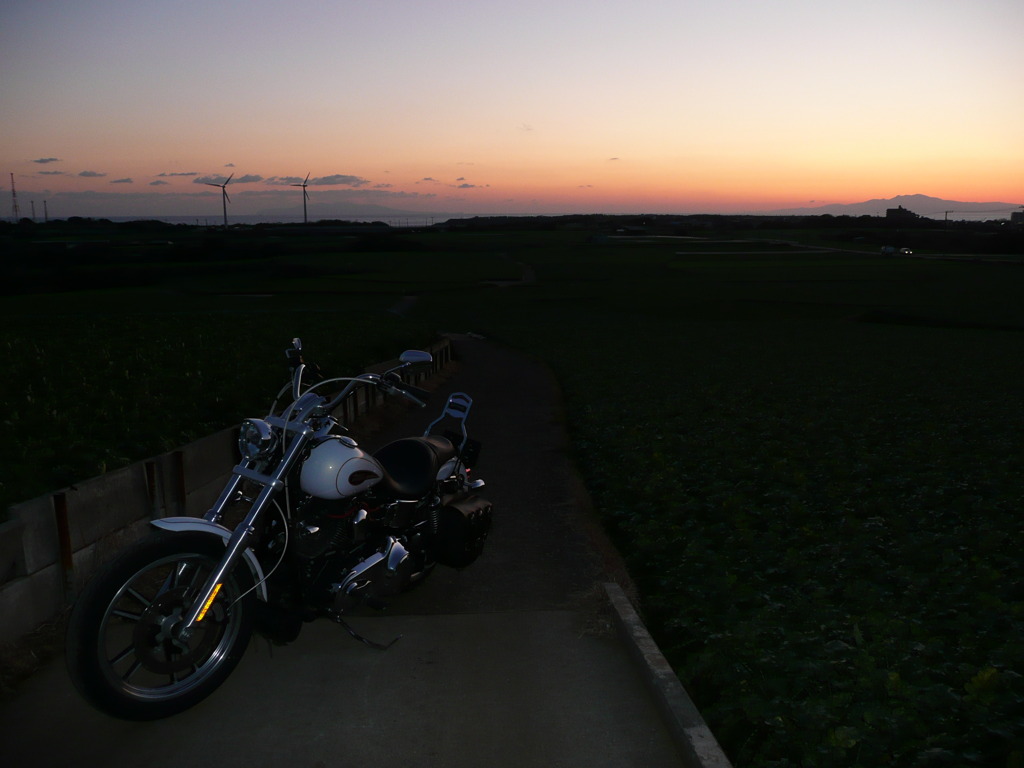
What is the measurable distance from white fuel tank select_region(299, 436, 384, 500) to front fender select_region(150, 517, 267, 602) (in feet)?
1.59

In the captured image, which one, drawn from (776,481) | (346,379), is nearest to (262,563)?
(346,379)

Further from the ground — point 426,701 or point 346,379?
point 346,379

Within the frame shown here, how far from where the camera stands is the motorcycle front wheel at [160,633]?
379 centimetres

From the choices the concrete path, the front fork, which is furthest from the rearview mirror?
the concrete path

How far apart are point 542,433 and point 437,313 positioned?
33353 millimetres

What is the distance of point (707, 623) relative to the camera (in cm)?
549

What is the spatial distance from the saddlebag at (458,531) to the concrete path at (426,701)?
0.28m

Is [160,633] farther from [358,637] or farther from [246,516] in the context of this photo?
[358,637]

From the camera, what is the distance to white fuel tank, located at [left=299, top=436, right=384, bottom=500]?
14.9 feet

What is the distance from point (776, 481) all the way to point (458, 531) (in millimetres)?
4983

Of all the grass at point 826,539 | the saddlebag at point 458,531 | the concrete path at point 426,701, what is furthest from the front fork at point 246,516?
the grass at point 826,539

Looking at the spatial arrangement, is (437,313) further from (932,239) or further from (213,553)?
(932,239)

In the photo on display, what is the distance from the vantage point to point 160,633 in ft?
13.7

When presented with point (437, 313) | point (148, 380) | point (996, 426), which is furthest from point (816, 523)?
point (437, 313)
